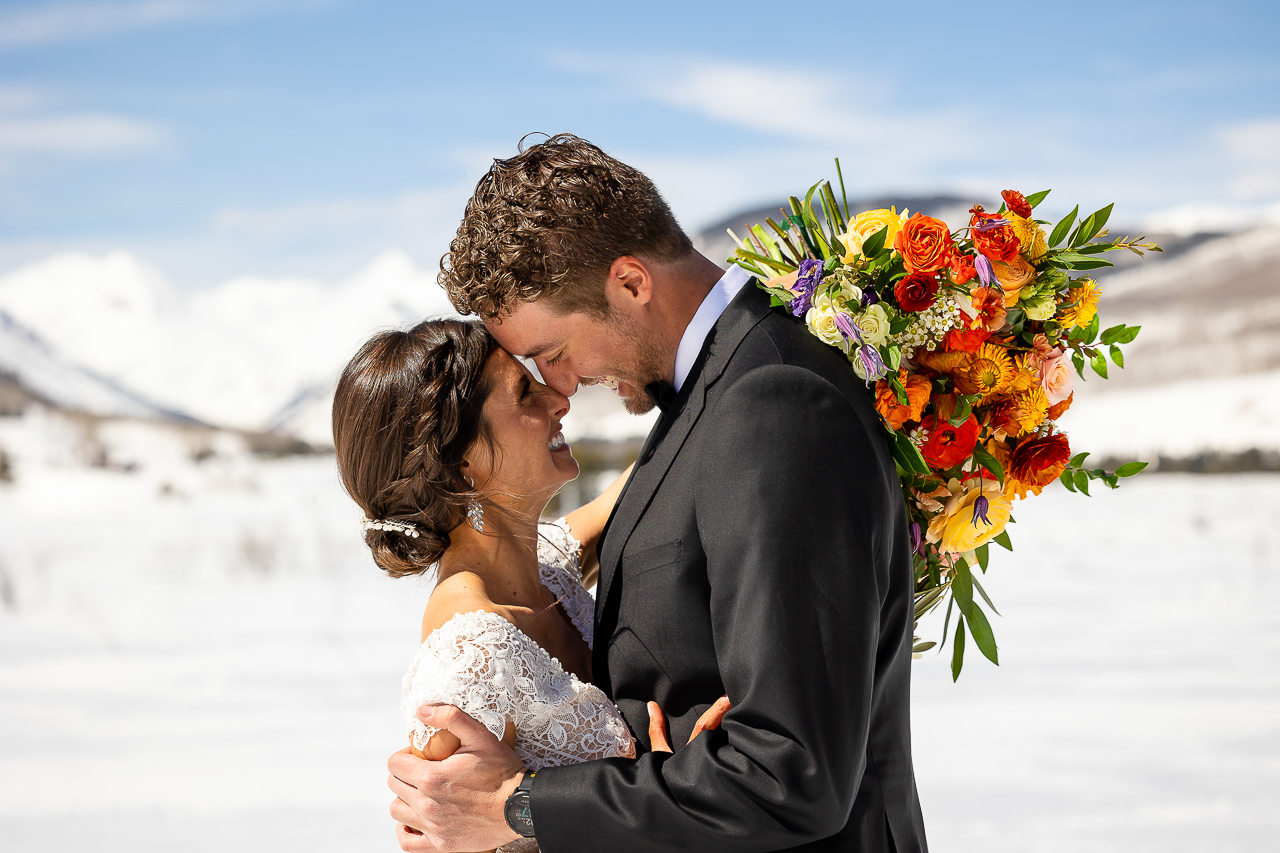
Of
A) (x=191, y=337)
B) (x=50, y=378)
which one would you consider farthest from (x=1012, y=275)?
(x=191, y=337)

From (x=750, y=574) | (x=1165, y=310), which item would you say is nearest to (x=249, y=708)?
(x=750, y=574)

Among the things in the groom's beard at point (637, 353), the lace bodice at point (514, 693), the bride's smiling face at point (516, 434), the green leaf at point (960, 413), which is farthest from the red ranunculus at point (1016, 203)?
the lace bodice at point (514, 693)

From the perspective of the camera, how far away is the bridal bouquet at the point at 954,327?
223cm

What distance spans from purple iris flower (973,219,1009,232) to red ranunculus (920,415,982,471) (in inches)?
16.7

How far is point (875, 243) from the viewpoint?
2.26m

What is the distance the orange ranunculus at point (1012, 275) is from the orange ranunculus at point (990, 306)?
0.02m

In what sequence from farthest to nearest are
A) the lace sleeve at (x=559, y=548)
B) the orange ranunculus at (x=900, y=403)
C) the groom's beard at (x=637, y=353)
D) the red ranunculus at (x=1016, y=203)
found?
the lace sleeve at (x=559, y=548)
the groom's beard at (x=637, y=353)
the red ranunculus at (x=1016, y=203)
the orange ranunculus at (x=900, y=403)

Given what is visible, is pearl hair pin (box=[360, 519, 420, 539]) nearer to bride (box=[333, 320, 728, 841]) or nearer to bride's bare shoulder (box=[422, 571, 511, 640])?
bride (box=[333, 320, 728, 841])

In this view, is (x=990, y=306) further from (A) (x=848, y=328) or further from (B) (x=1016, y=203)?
(A) (x=848, y=328)

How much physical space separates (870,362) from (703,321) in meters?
0.47

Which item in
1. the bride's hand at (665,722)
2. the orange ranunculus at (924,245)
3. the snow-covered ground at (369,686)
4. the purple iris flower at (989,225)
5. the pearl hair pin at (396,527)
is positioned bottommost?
the snow-covered ground at (369,686)

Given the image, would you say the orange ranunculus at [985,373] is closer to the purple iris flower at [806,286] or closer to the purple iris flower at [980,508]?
the purple iris flower at [980,508]

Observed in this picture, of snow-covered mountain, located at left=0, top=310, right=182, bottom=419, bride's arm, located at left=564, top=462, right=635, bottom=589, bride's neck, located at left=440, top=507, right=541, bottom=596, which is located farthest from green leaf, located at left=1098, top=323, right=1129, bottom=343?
snow-covered mountain, located at left=0, top=310, right=182, bottom=419

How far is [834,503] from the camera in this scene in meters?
1.87
